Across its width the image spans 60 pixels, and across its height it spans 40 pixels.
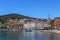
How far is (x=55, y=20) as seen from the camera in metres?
111

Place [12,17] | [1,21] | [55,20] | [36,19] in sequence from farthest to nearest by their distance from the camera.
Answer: [12,17], [36,19], [1,21], [55,20]

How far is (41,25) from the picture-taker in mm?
130875

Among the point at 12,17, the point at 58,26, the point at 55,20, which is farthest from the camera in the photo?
the point at 12,17

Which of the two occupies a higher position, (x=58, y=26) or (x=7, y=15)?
(x=7, y=15)

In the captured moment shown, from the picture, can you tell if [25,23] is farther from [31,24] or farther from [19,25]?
[19,25]

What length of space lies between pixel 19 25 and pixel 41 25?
18.5 m

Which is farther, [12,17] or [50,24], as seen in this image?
[12,17]

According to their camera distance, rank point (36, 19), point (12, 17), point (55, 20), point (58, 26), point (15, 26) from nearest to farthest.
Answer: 1. point (58, 26)
2. point (55, 20)
3. point (15, 26)
4. point (36, 19)
5. point (12, 17)

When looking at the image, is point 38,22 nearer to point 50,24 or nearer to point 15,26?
point 15,26

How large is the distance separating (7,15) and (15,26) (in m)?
38.7

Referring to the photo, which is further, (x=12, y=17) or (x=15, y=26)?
(x=12, y=17)

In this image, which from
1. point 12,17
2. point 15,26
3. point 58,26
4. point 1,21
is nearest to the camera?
point 58,26

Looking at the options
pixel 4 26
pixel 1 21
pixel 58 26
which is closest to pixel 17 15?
pixel 1 21

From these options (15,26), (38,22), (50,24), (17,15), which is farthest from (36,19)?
(50,24)
